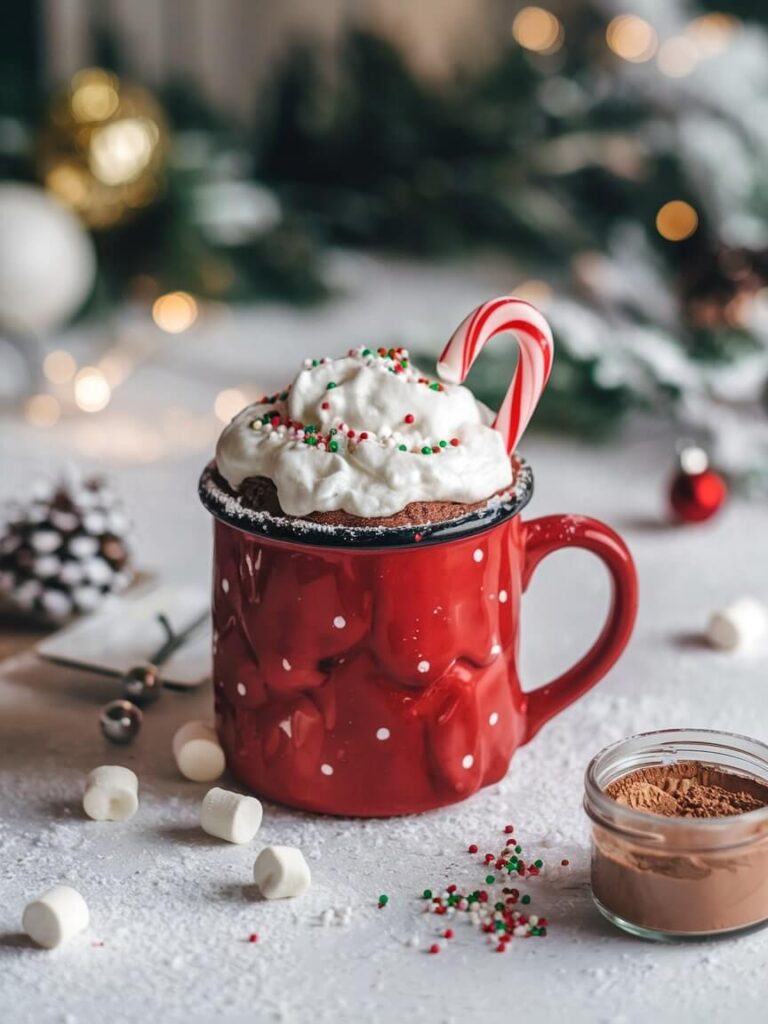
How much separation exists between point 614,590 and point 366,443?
23cm

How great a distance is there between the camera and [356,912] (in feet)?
2.81

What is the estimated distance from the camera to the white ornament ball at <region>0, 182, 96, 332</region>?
1.84 m

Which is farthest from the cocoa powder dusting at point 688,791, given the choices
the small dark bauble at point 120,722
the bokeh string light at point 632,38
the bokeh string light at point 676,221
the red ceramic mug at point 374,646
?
the bokeh string light at point 632,38

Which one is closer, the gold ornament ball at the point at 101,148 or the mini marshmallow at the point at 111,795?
the mini marshmallow at the point at 111,795

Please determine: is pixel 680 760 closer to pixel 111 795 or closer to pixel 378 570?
pixel 378 570

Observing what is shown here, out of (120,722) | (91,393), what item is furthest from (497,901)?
(91,393)

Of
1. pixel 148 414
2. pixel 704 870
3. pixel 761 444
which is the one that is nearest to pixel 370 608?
pixel 704 870

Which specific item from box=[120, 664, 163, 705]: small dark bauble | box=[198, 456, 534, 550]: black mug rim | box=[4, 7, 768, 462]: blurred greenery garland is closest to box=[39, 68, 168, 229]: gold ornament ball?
box=[4, 7, 768, 462]: blurred greenery garland

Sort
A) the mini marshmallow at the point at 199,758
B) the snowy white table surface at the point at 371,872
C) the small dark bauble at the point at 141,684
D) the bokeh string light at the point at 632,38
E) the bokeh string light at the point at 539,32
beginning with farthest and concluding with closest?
1. the bokeh string light at the point at 539,32
2. the bokeh string light at the point at 632,38
3. the small dark bauble at the point at 141,684
4. the mini marshmallow at the point at 199,758
5. the snowy white table surface at the point at 371,872

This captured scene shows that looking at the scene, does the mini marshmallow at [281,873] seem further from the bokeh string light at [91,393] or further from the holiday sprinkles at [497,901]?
the bokeh string light at [91,393]

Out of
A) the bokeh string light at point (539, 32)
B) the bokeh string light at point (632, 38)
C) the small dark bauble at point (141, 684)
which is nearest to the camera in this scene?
the small dark bauble at point (141, 684)

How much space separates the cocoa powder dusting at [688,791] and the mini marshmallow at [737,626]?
336mm

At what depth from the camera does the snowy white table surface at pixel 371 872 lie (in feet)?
2.54

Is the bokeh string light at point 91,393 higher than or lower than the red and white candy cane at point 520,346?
lower
